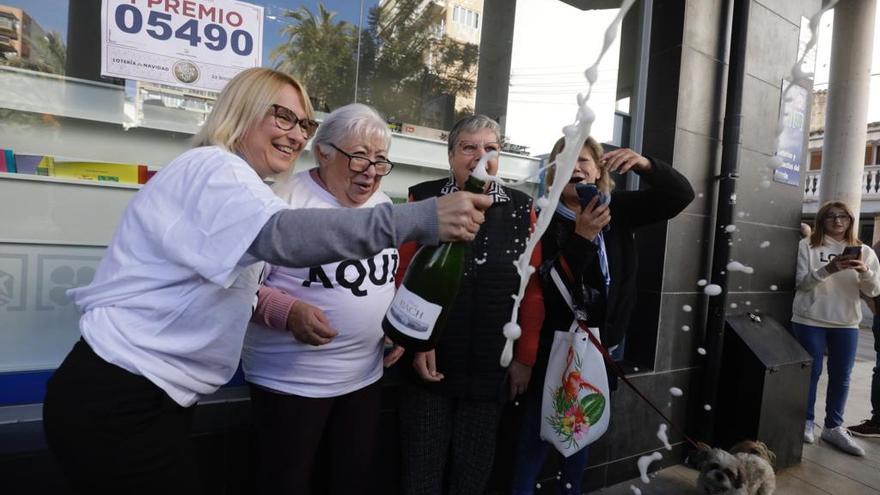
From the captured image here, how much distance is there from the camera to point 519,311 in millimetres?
2209

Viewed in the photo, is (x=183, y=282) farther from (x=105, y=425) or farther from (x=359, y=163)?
(x=359, y=163)

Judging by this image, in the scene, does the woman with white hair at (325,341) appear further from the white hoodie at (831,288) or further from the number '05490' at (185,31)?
the white hoodie at (831,288)

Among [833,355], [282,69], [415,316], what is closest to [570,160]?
[415,316]

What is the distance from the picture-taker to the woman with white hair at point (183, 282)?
96cm

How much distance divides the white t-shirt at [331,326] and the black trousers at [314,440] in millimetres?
55

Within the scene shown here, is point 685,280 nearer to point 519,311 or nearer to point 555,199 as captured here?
point 519,311

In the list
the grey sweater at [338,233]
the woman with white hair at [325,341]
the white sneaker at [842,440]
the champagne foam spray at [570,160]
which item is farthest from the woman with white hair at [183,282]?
the white sneaker at [842,440]

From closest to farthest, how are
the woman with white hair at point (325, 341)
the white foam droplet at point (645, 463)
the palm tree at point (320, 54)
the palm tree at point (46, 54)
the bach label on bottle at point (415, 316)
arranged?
the bach label on bottle at point (415, 316), the woman with white hair at point (325, 341), the palm tree at point (46, 54), the palm tree at point (320, 54), the white foam droplet at point (645, 463)

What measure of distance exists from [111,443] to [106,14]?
221cm

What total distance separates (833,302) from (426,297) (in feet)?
13.2

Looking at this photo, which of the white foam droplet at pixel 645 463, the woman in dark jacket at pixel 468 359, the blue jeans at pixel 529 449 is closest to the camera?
the woman in dark jacket at pixel 468 359

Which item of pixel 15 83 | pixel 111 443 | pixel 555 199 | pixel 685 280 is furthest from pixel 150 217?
pixel 685 280

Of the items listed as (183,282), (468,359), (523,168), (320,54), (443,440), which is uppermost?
(320,54)

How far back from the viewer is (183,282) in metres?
1.07
